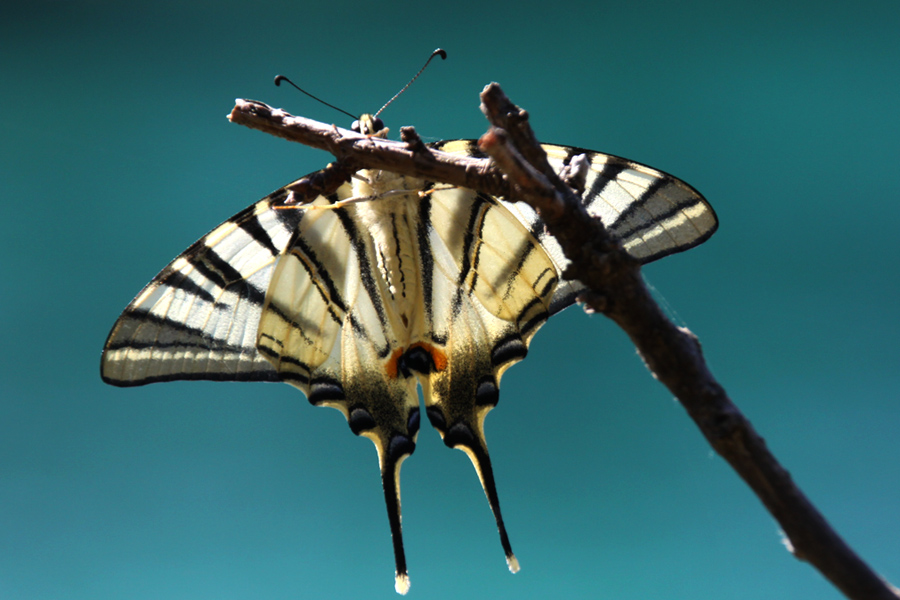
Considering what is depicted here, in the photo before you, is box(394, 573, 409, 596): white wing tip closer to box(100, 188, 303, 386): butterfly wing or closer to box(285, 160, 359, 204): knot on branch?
box(100, 188, 303, 386): butterfly wing

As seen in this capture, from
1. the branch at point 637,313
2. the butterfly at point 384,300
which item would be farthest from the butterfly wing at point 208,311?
the branch at point 637,313

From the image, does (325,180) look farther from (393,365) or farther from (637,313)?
(393,365)

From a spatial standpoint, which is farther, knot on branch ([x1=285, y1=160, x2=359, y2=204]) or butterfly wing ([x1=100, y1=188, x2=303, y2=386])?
butterfly wing ([x1=100, y1=188, x2=303, y2=386])

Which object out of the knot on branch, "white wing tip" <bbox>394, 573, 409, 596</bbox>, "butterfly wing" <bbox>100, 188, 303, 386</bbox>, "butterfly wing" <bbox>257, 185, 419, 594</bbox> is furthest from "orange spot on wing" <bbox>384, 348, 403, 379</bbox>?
the knot on branch

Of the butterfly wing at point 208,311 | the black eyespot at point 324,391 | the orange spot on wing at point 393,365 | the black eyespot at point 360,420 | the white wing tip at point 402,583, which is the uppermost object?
the butterfly wing at point 208,311

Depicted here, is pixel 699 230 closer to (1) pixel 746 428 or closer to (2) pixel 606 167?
(2) pixel 606 167

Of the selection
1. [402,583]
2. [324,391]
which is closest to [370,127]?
[324,391]

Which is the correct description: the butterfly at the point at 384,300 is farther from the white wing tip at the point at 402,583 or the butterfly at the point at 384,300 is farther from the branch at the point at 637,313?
the branch at the point at 637,313
